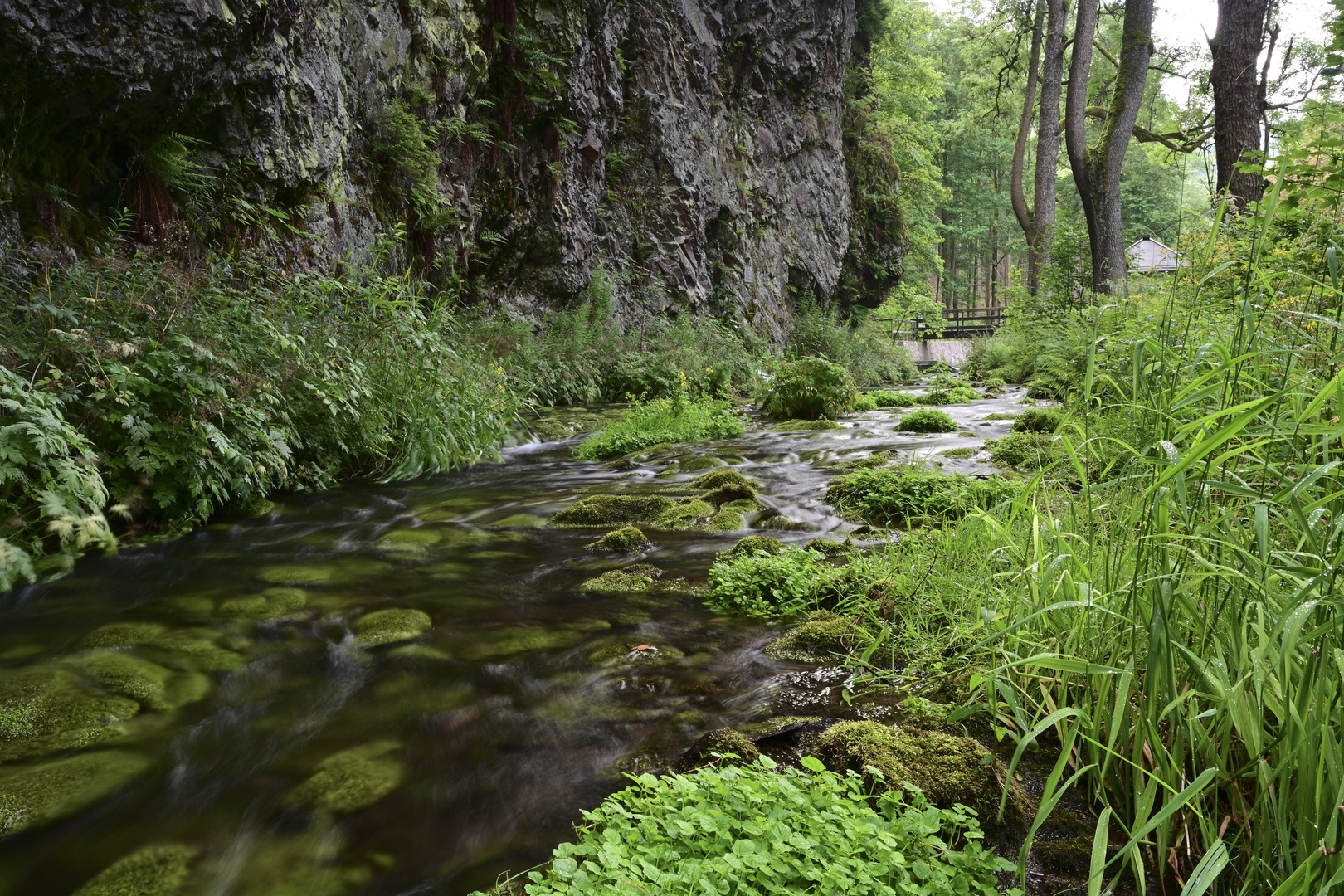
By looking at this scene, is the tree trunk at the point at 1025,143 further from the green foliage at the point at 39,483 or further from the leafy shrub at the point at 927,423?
the green foliage at the point at 39,483

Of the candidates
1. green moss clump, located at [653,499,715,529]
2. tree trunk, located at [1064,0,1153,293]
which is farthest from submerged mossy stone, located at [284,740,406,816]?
tree trunk, located at [1064,0,1153,293]

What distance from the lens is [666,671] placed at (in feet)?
9.80

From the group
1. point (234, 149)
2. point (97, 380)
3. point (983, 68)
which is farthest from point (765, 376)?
point (983, 68)

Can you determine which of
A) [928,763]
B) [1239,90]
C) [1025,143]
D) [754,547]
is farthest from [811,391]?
[1025,143]

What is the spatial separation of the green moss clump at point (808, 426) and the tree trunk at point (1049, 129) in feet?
36.2

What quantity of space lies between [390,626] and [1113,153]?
621 inches

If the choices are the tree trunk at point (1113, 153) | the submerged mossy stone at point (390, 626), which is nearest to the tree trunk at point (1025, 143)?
the tree trunk at point (1113, 153)

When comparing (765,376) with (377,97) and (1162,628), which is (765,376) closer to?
(377,97)

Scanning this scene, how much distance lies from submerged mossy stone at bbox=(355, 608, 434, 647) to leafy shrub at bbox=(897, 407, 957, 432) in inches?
288

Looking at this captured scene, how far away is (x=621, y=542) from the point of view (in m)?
4.75

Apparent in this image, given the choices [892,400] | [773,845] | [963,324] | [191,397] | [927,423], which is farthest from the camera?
[963,324]

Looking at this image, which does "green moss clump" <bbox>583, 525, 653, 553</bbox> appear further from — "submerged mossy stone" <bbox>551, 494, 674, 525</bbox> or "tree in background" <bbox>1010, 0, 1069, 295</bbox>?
"tree in background" <bbox>1010, 0, 1069, 295</bbox>

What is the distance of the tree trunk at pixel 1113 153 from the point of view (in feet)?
44.9

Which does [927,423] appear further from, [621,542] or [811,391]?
[621,542]
